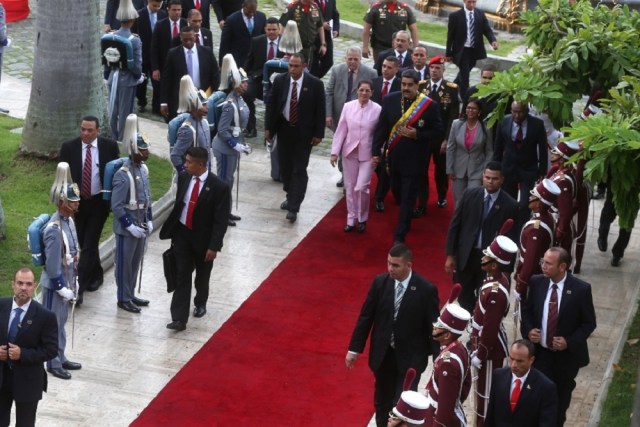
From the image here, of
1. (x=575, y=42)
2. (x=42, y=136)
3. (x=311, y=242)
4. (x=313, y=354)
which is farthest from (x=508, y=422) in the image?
(x=42, y=136)

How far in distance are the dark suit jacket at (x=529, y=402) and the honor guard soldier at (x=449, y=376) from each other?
0.91 feet

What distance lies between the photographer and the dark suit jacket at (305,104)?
55.5 feet

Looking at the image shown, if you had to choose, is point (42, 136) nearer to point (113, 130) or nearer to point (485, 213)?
point (113, 130)

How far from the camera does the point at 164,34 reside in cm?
1964

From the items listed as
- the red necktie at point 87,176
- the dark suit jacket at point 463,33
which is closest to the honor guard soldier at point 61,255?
the red necktie at point 87,176

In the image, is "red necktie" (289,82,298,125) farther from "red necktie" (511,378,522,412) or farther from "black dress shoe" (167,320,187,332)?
"red necktie" (511,378,522,412)

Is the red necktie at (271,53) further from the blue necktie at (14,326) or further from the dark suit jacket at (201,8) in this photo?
the blue necktie at (14,326)

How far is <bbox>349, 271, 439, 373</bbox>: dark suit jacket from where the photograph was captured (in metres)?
11.8

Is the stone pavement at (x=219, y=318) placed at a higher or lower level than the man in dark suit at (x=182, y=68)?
lower

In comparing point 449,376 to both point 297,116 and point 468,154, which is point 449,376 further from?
point 297,116

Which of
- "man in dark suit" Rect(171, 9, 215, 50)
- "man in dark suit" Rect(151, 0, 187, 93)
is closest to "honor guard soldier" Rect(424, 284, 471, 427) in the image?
A: "man in dark suit" Rect(171, 9, 215, 50)

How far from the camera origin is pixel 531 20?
1482 cm

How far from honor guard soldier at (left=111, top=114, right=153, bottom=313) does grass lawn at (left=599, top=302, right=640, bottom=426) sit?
4.88 m

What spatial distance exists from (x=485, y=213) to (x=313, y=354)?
7.33ft
